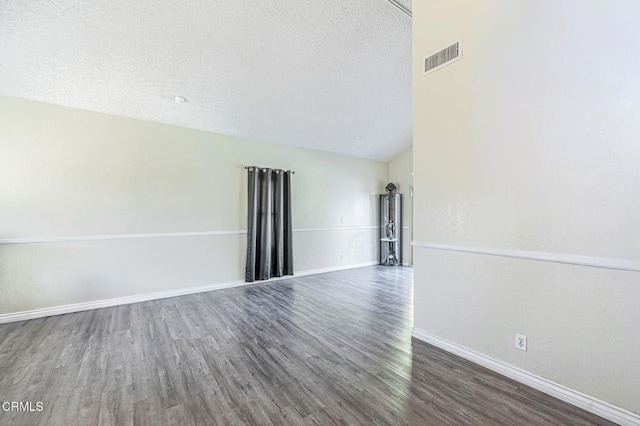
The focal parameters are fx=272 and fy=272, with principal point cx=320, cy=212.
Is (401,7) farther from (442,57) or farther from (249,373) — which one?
(249,373)

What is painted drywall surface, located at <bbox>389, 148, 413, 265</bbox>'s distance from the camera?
22.0ft

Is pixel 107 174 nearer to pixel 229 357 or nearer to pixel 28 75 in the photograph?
pixel 28 75

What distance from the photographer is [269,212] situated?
5.09 meters

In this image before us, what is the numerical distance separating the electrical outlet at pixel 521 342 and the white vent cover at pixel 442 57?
230 centimetres

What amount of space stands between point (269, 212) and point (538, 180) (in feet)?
13.3

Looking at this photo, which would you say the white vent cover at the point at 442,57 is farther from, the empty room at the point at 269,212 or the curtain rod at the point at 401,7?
the curtain rod at the point at 401,7

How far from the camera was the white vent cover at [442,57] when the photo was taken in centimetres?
237

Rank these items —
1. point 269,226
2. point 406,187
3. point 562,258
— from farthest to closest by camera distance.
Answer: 1. point 406,187
2. point 269,226
3. point 562,258

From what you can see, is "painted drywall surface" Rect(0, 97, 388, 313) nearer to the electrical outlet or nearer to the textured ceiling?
the textured ceiling

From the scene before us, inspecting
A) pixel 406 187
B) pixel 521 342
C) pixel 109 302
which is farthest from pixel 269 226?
pixel 521 342

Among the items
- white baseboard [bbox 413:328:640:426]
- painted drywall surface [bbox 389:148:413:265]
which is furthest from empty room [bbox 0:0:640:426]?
painted drywall surface [bbox 389:148:413:265]

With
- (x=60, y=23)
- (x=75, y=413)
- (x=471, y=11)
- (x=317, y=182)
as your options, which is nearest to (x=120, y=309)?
(x=75, y=413)

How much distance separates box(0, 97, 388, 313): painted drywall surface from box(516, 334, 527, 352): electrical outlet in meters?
4.08

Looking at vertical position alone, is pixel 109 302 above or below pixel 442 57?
below
